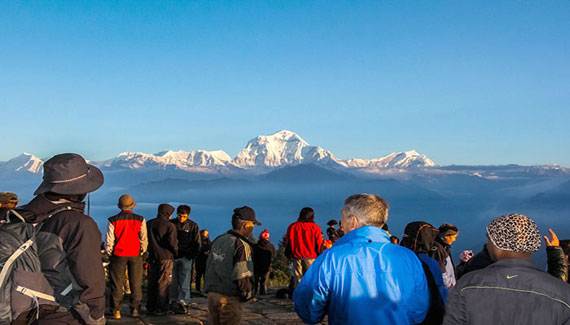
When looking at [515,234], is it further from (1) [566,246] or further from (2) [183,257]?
(2) [183,257]

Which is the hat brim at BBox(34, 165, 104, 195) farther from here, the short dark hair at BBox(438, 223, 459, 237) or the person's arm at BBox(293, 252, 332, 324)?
the short dark hair at BBox(438, 223, 459, 237)

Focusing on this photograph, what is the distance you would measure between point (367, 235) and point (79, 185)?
1958 mm

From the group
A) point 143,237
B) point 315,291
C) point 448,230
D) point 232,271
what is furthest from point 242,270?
point 143,237

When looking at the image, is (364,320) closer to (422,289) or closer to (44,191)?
(422,289)

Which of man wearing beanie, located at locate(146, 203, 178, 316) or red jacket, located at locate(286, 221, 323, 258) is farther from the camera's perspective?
red jacket, located at locate(286, 221, 323, 258)

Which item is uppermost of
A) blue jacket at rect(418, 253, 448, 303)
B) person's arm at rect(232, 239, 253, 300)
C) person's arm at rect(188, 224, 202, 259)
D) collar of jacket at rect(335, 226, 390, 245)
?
collar of jacket at rect(335, 226, 390, 245)

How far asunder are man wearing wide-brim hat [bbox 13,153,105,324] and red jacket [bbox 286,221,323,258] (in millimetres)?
6191

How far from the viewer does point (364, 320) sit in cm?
311

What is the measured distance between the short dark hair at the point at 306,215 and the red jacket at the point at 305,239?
3.2 inches

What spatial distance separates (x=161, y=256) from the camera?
8227 mm

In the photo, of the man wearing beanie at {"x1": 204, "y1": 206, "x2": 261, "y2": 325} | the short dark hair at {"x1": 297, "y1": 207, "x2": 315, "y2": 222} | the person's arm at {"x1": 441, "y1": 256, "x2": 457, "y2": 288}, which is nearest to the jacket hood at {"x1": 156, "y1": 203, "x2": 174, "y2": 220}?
the short dark hair at {"x1": 297, "y1": 207, "x2": 315, "y2": 222}

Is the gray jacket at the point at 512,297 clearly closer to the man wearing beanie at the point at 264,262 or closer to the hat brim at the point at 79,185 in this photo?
the hat brim at the point at 79,185

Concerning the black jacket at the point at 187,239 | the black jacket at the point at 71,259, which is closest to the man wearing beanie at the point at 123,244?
the black jacket at the point at 187,239

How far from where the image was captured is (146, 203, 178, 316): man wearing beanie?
8.21 metres
